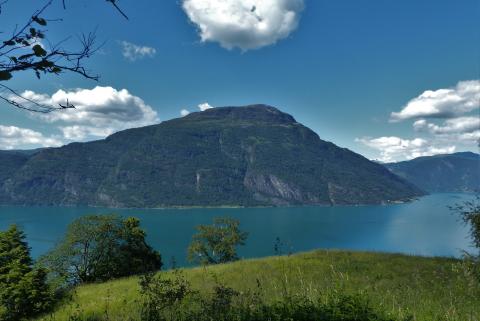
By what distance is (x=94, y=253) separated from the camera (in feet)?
139

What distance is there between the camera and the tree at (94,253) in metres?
40.1

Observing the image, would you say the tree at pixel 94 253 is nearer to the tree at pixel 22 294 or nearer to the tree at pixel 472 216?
the tree at pixel 22 294

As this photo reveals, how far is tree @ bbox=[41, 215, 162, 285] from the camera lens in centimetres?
4012

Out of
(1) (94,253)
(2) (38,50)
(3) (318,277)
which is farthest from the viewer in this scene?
(1) (94,253)

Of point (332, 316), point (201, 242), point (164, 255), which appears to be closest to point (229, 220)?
point (201, 242)

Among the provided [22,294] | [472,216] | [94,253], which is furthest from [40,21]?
[94,253]

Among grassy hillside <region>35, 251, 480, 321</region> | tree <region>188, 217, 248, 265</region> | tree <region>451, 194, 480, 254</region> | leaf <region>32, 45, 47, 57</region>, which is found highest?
leaf <region>32, 45, 47, 57</region>

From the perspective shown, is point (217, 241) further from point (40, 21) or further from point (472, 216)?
point (40, 21)

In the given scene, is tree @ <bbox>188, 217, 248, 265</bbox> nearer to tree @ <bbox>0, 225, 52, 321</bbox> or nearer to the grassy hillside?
tree @ <bbox>0, 225, 52, 321</bbox>

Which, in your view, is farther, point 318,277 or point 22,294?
point 22,294

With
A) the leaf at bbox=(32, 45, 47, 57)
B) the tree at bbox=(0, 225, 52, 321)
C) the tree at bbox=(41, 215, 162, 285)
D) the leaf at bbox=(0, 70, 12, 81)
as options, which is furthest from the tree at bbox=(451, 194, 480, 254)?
the tree at bbox=(41, 215, 162, 285)

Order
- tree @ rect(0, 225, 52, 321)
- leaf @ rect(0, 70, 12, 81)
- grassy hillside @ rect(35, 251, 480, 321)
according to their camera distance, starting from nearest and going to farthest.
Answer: leaf @ rect(0, 70, 12, 81) < grassy hillside @ rect(35, 251, 480, 321) < tree @ rect(0, 225, 52, 321)

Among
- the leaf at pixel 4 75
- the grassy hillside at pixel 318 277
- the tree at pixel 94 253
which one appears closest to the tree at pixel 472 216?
the grassy hillside at pixel 318 277

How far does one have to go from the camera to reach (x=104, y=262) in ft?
138
